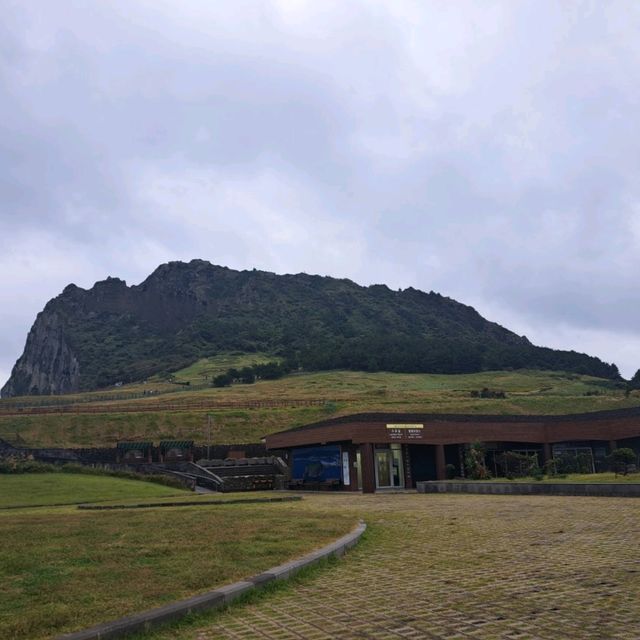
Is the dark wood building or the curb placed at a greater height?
the dark wood building

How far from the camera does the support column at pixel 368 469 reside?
3600 cm

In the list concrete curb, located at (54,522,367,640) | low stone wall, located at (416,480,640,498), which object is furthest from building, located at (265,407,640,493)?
concrete curb, located at (54,522,367,640)

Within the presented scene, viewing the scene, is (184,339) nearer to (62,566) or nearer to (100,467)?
(100,467)

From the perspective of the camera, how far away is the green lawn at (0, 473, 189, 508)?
29922 mm

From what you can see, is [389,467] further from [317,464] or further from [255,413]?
[255,413]

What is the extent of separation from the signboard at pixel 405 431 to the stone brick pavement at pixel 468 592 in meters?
23.3

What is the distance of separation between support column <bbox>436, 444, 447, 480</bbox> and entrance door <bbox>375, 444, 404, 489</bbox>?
7.29 feet

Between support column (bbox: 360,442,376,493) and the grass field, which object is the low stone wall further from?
the grass field

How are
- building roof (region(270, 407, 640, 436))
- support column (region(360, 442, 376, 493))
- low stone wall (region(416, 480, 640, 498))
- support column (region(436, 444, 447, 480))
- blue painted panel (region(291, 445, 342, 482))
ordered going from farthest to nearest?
blue painted panel (region(291, 445, 342, 482)) → support column (region(436, 444, 447, 480)) → building roof (region(270, 407, 640, 436)) → support column (region(360, 442, 376, 493)) → low stone wall (region(416, 480, 640, 498))

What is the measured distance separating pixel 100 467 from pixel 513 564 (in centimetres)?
A: 4022

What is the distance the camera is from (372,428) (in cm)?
3631

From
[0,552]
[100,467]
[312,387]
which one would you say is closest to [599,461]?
[100,467]

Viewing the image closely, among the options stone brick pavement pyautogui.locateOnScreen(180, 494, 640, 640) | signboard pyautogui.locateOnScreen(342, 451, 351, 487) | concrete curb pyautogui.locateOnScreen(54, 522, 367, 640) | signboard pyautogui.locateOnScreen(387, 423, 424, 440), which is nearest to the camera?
concrete curb pyautogui.locateOnScreen(54, 522, 367, 640)

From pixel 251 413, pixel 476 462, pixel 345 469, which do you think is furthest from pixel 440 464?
pixel 251 413
